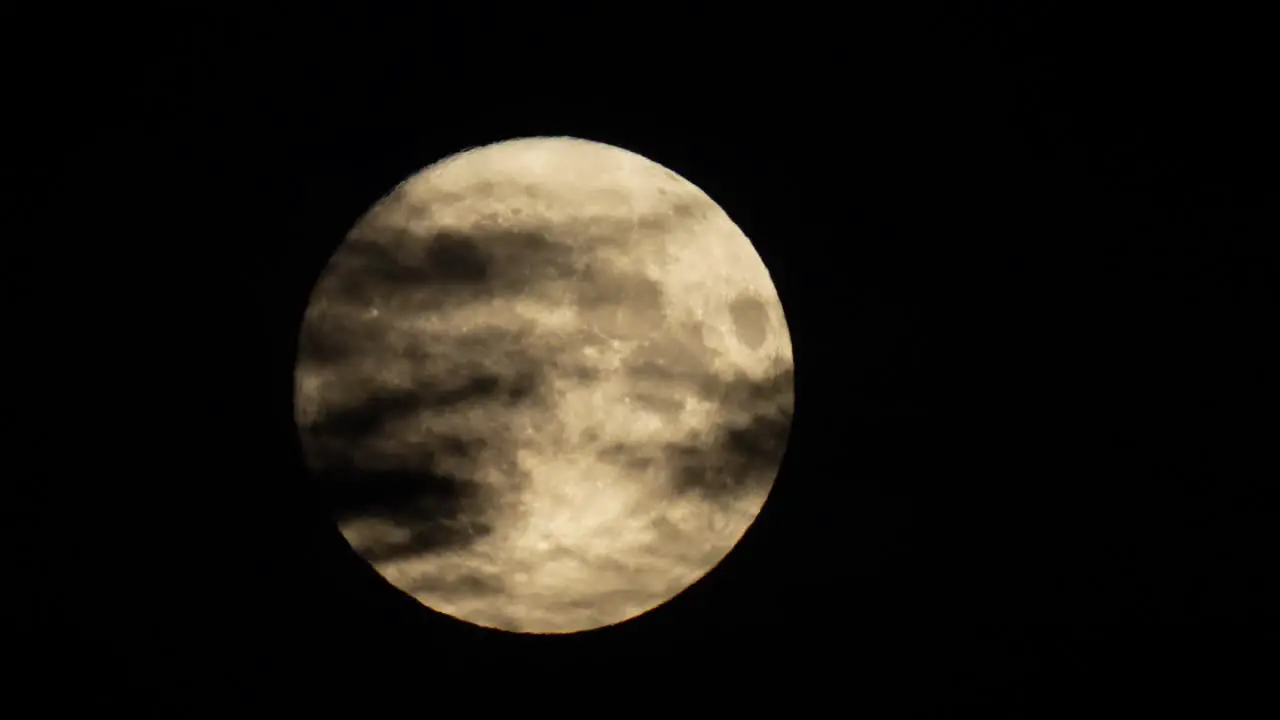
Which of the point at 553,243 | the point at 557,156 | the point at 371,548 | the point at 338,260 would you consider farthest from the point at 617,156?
the point at 371,548

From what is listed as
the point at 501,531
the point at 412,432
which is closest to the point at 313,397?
the point at 412,432

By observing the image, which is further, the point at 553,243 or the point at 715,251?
the point at 715,251

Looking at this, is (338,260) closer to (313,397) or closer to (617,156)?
(313,397)

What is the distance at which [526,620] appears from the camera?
5.25ft

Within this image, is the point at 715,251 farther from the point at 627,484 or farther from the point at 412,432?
the point at 412,432

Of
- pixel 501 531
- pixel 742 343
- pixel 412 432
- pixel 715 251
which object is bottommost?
pixel 501 531

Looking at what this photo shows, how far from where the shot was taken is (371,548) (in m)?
1.61

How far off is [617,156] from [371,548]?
83 cm

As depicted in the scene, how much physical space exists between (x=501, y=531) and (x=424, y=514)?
0.14 m

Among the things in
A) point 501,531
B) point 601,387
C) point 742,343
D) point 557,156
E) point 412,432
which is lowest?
point 501,531

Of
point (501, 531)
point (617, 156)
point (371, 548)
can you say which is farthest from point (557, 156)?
point (371, 548)

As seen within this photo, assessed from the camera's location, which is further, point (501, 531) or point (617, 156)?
point (617, 156)

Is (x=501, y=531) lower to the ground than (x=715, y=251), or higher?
lower

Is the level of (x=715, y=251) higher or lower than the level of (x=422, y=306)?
A: higher
